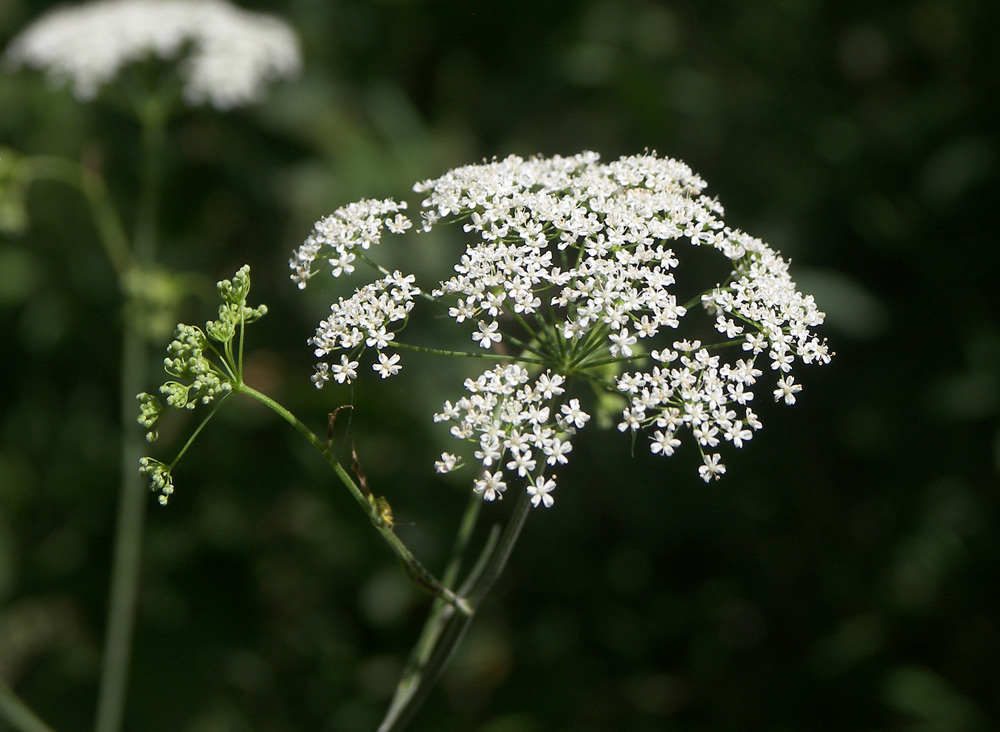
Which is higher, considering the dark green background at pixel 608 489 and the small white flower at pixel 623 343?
the dark green background at pixel 608 489

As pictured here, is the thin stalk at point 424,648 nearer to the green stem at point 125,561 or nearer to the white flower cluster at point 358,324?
the white flower cluster at point 358,324

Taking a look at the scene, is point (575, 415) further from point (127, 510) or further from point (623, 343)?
point (127, 510)

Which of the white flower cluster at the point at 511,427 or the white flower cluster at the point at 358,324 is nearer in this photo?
the white flower cluster at the point at 511,427

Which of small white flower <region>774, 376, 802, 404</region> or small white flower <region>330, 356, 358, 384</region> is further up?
small white flower <region>774, 376, 802, 404</region>

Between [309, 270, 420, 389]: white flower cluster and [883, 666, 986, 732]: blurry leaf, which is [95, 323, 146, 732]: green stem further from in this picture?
[883, 666, 986, 732]: blurry leaf

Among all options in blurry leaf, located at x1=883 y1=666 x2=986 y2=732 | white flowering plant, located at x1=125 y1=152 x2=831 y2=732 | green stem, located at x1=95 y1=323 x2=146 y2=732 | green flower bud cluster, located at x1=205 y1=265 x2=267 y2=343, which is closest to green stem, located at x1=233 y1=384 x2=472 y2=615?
white flowering plant, located at x1=125 y1=152 x2=831 y2=732

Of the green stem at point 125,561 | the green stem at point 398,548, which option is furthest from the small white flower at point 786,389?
the green stem at point 125,561
